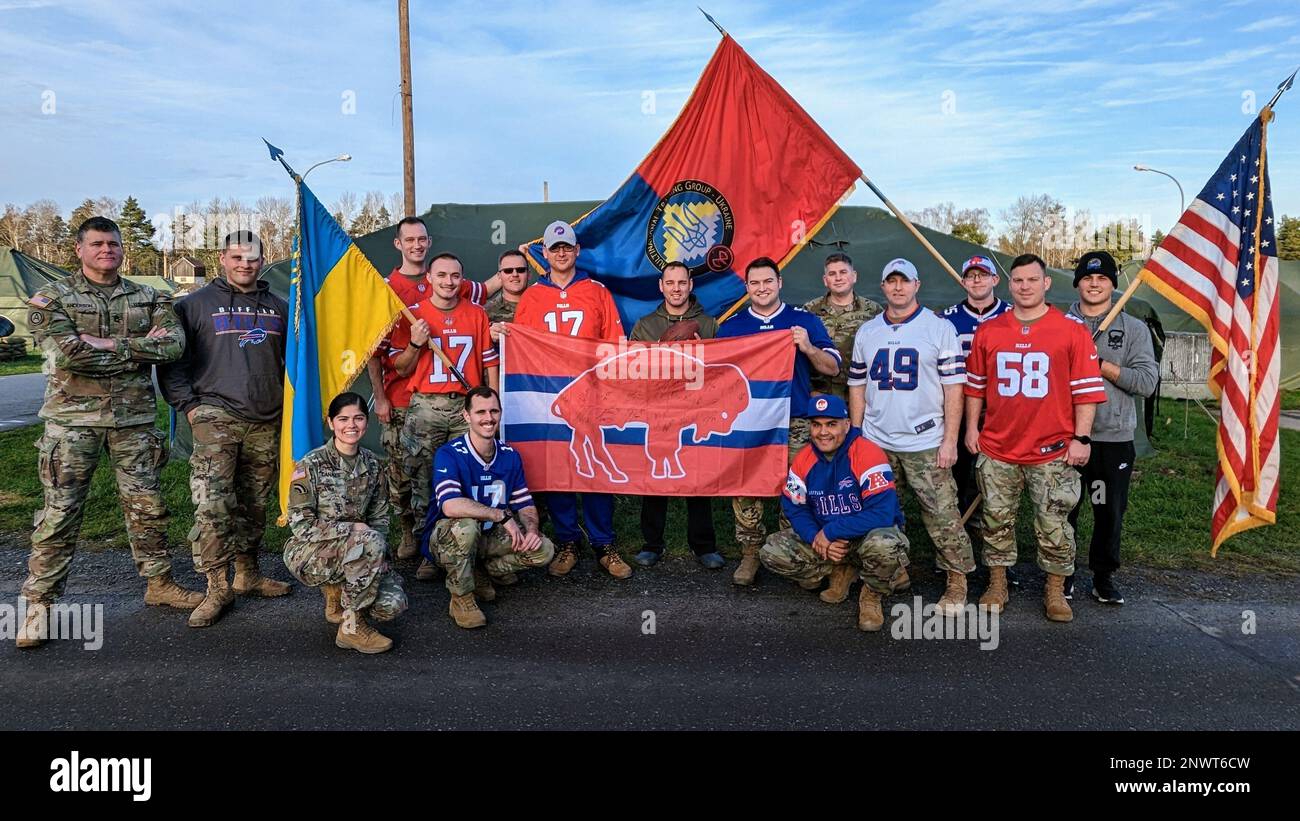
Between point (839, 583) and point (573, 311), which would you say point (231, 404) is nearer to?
point (573, 311)

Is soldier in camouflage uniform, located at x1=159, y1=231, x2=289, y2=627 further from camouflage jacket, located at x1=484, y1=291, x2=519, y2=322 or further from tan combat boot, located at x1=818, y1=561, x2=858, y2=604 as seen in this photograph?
tan combat boot, located at x1=818, y1=561, x2=858, y2=604

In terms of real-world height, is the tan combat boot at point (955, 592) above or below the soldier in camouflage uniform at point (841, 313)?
below

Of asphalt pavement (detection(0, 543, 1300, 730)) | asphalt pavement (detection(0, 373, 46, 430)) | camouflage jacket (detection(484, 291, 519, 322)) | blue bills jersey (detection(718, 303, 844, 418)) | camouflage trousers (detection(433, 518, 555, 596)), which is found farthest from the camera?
asphalt pavement (detection(0, 373, 46, 430))

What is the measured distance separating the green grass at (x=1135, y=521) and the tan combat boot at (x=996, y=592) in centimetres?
96

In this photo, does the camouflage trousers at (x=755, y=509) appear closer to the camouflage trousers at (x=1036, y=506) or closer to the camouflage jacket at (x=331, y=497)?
the camouflage trousers at (x=1036, y=506)

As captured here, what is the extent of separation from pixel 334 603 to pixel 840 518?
10.2 feet

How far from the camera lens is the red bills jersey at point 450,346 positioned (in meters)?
5.77

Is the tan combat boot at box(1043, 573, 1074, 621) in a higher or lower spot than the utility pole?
lower

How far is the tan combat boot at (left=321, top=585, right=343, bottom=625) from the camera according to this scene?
463 centimetres

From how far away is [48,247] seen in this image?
6819 centimetres

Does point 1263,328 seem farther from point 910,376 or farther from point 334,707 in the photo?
point 334,707

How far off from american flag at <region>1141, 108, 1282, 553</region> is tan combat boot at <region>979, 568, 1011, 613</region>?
1.59 meters

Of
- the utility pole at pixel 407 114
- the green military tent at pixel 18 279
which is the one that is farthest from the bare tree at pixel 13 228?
the utility pole at pixel 407 114

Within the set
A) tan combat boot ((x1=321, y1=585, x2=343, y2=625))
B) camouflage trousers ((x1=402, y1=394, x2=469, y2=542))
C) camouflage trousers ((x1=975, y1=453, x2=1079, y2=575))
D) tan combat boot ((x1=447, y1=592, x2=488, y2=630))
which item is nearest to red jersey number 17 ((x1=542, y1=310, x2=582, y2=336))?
camouflage trousers ((x1=402, y1=394, x2=469, y2=542))
